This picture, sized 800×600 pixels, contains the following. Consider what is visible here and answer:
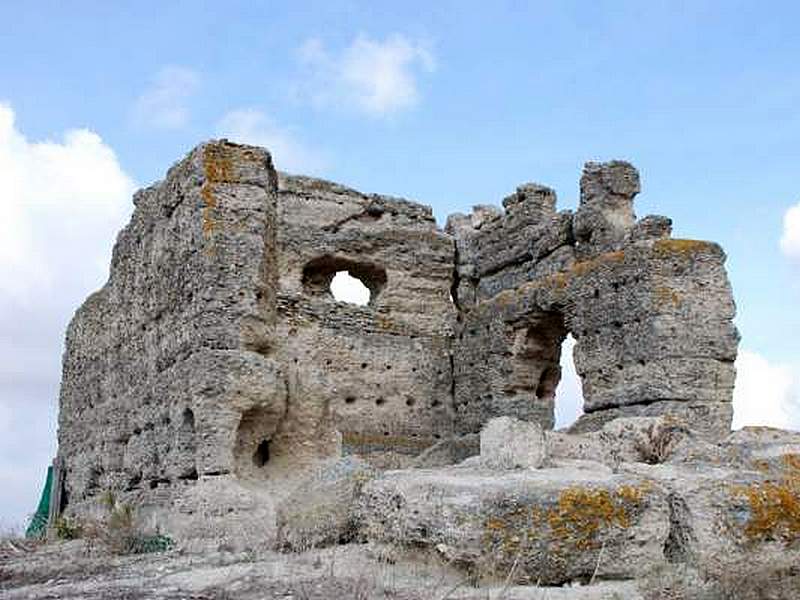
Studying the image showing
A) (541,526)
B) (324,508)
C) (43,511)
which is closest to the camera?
(541,526)

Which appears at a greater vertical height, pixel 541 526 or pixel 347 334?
pixel 347 334

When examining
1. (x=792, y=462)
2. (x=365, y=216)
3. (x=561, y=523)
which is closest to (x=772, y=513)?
(x=792, y=462)

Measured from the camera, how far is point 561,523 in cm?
511

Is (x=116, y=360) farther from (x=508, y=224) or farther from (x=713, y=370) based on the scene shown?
(x=713, y=370)

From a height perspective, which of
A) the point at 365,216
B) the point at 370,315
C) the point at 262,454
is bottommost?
the point at 262,454

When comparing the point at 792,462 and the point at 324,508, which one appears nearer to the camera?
the point at 792,462

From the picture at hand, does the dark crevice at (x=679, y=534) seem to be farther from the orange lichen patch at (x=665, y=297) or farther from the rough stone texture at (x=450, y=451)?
the rough stone texture at (x=450, y=451)

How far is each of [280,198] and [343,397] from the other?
2661mm

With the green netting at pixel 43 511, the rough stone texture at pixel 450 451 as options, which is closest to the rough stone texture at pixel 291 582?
the rough stone texture at pixel 450 451

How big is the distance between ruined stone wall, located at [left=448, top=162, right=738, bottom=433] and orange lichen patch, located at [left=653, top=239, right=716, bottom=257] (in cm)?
1

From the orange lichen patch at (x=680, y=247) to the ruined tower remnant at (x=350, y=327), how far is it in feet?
0.08

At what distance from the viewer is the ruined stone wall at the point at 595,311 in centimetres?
1053

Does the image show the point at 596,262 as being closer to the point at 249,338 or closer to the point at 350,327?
the point at 350,327

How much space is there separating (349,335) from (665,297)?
4188 millimetres
